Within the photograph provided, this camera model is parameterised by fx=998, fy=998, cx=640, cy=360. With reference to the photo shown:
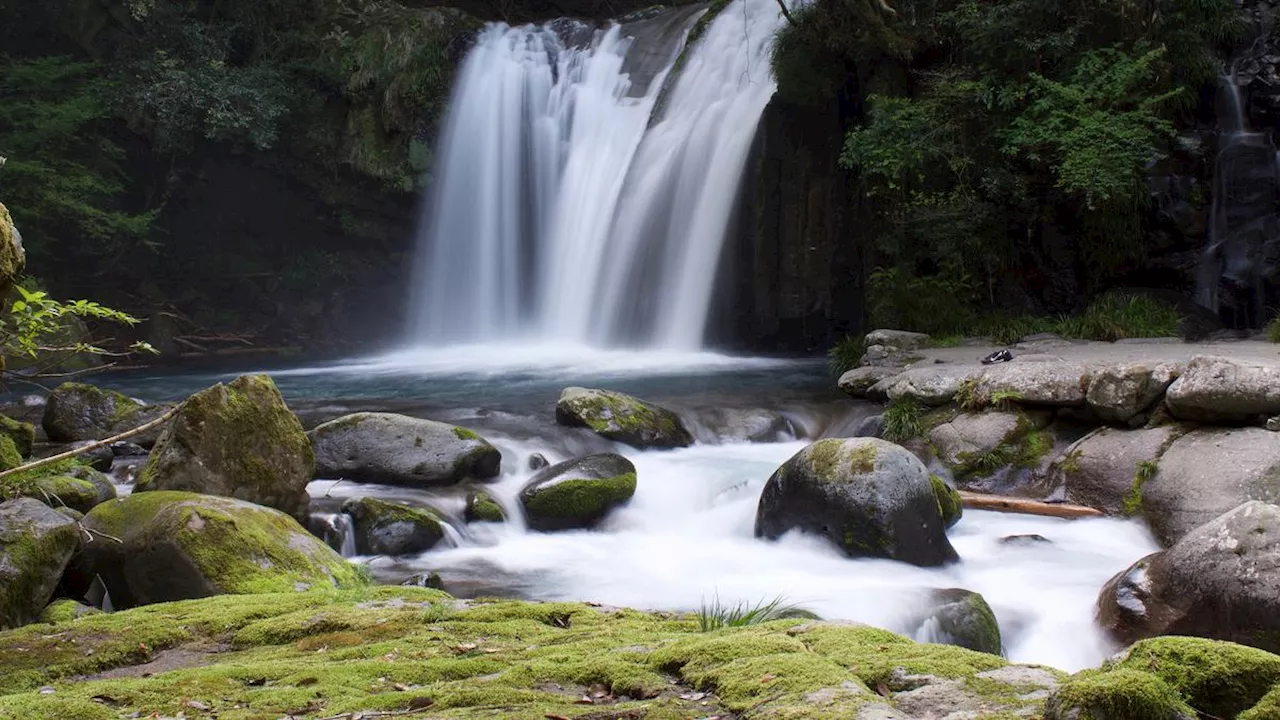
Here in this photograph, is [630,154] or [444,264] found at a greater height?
[630,154]

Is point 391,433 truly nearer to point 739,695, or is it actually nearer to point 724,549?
point 724,549

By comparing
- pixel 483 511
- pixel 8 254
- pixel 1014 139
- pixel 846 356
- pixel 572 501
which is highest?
pixel 1014 139

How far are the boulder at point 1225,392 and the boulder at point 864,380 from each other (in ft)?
11.7

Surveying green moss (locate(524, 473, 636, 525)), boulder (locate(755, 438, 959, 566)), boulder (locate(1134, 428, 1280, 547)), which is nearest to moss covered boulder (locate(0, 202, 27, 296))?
green moss (locate(524, 473, 636, 525))

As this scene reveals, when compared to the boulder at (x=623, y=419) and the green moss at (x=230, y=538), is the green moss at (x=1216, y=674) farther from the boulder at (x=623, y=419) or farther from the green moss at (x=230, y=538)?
the boulder at (x=623, y=419)

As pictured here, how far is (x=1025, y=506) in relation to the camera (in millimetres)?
8547

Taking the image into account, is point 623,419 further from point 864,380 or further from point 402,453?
point 864,380

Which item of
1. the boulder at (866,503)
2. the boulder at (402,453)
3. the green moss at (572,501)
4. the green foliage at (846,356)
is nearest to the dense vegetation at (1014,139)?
the green foliage at (846,356)

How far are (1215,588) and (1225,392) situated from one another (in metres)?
3.22

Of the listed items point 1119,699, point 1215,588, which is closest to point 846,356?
point 1215,588

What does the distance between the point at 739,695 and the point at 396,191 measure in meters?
21.1

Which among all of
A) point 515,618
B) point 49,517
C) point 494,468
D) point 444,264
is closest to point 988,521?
point 494,468

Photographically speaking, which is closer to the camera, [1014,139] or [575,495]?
[575,495]

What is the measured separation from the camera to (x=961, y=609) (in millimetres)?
6074
